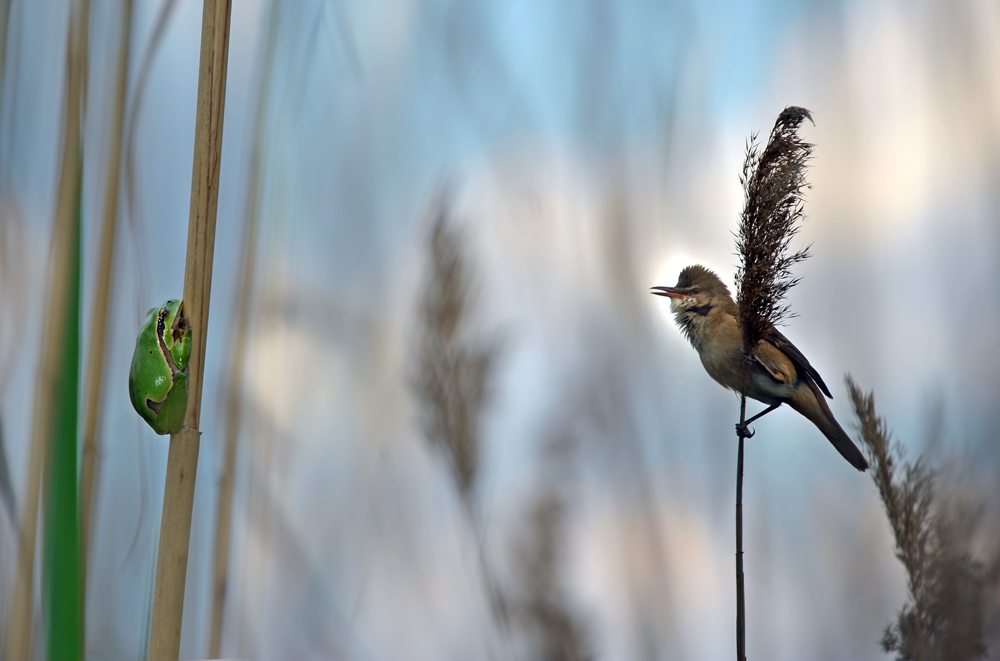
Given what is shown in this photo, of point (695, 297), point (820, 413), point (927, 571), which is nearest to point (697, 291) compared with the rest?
point (695, 297)

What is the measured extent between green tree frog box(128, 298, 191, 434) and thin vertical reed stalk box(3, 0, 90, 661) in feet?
0.85

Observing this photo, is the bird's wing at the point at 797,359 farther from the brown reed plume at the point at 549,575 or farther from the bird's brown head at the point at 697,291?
the brown reed plume at the point at 549,575

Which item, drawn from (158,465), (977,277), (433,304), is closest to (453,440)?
(433,304)

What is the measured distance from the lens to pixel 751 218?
1.56 feet

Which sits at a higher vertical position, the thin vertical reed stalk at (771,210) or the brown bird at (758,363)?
the thin vertical reed stalk at (771,210)

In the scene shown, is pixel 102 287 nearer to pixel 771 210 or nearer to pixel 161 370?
pixel 161 370

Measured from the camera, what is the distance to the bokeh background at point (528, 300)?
66cm

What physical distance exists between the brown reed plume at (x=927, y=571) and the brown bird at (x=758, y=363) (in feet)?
0.09

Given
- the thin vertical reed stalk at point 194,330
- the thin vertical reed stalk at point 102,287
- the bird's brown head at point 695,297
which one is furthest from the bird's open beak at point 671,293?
the thin vertical reed stalk at point 102,287

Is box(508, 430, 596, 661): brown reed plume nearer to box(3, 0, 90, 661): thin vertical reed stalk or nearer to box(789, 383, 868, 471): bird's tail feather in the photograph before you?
box(789, 383, 868, 471): bird's tail feather

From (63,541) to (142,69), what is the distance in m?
0.53

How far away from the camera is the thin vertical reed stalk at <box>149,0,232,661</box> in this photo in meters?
0.32

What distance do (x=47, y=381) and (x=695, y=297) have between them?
55cm

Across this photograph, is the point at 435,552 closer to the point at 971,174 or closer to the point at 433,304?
the point at 433,304
